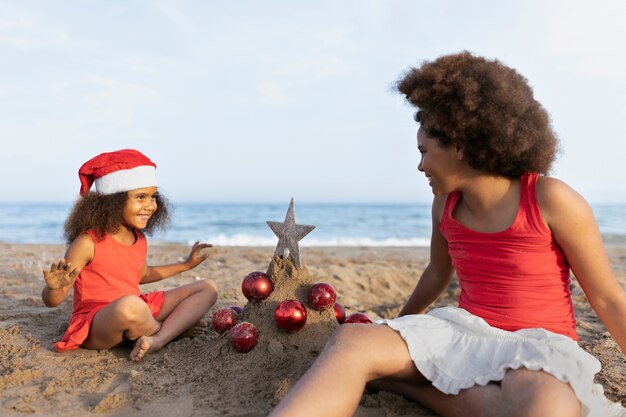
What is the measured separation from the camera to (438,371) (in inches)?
98.3

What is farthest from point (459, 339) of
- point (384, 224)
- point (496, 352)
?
point (384, 224)

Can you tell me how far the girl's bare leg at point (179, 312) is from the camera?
3.75m

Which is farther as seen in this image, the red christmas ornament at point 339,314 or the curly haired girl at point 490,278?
the red christmas ornament at point 339,314

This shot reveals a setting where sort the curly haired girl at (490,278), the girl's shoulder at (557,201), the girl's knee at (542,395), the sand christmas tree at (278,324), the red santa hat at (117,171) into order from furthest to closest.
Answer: the red santa hat at (117,171)
the sand christmas tree at (278,324)
the girl's shoulder at (557,201)
the curly haired girl at (490,278)
the girl's knee at (542,395)

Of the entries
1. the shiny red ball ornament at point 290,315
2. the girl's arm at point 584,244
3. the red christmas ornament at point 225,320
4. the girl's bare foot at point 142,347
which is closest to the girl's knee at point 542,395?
the girl's arm at point 584,244

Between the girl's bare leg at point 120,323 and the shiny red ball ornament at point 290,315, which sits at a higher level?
the shiny red ball ornament at point 290,315

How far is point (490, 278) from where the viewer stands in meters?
2.75

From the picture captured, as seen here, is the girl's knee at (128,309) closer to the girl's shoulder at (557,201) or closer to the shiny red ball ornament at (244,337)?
the shiny red ball ornament at (244,337)

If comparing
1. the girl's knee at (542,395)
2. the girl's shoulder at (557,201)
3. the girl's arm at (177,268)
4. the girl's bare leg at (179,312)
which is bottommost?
the girl's bare leg at (179,312)

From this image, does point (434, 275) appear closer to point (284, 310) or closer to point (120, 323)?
point (284, 310)

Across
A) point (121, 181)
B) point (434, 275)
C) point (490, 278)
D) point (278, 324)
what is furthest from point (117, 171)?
point (490, 278)

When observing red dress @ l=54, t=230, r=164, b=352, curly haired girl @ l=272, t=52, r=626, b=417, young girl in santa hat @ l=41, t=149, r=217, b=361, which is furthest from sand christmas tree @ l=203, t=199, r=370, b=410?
red dress @ l=54, t=230, r=164, b=352

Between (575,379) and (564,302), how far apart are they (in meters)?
0.57

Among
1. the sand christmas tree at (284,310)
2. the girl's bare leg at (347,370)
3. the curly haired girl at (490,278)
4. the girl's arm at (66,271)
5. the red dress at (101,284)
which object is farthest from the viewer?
the red dress at (101,284)
